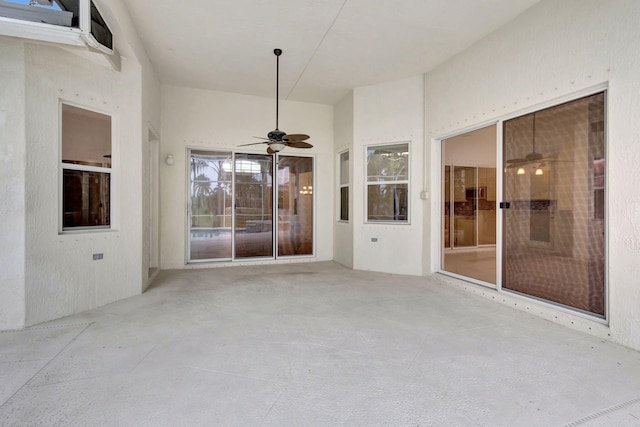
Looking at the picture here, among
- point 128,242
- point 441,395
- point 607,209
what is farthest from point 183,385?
point 607,209

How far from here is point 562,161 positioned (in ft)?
10.6

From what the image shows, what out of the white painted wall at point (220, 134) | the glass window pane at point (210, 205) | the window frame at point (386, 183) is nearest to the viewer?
the window frame at point (386, 183)

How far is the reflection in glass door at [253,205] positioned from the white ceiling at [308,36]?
1543 millimetres

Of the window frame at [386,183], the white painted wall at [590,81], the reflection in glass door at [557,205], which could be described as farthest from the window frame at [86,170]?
the reflection in glass door at [557,205]

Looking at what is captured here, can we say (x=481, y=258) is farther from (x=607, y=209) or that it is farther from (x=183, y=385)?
(x=183, y=385)

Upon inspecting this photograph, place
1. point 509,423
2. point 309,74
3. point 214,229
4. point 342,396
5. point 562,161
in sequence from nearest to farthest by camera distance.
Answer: point 509,423 < point 342,396 < point 562,161 < point 309,74 < point 214,229

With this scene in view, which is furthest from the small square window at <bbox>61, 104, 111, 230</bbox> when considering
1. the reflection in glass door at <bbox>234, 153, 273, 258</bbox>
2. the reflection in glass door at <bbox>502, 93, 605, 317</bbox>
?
the reflection in glass door at <bbox>502, 93, 605, 317</bbox>

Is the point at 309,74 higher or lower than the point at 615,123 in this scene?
higher

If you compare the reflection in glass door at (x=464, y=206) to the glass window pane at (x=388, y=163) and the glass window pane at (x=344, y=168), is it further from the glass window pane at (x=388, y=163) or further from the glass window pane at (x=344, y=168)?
the glass window pane at (x=344, y=168)

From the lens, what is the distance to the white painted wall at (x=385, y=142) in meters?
5.44

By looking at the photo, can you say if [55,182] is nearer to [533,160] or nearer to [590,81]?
[533,160]

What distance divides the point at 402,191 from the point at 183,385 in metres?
4.58

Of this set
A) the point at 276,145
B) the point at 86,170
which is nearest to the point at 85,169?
the point at 86,170

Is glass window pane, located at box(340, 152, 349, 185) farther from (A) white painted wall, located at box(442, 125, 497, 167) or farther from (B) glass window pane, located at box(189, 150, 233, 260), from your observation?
(B) glass window pane, located at box(189, 150, 233, 260)
